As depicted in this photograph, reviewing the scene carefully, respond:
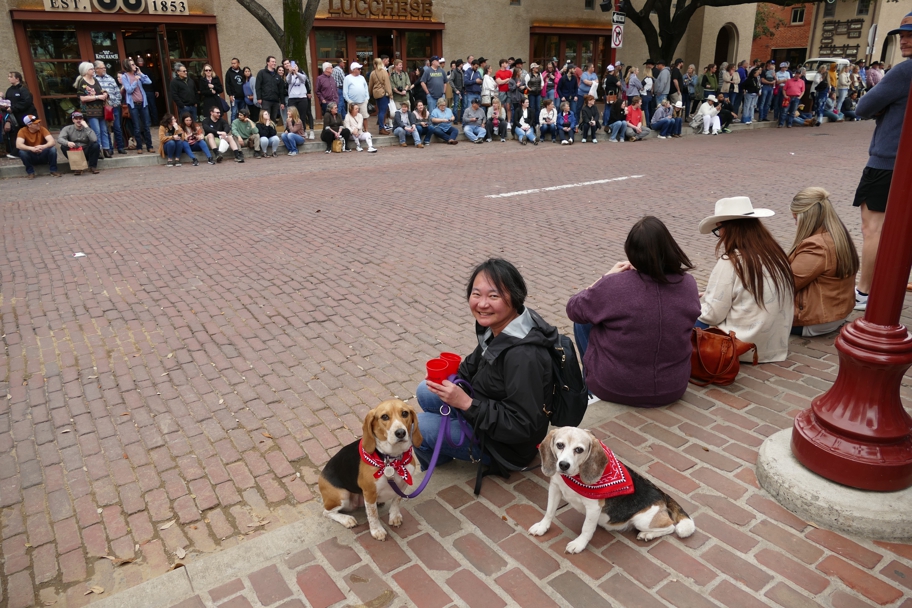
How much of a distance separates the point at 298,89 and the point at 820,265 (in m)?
15.1

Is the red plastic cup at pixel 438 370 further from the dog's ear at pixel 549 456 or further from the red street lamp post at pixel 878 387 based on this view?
the red street lamp post at pixel 878 387

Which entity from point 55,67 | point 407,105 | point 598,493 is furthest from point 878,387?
point 55,67

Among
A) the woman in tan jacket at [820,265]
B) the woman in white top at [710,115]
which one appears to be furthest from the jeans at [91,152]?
the woman in white top at [710,115]

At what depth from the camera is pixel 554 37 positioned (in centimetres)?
2772

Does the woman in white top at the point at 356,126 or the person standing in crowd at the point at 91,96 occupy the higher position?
the person standing in crowd at the point at 91,96

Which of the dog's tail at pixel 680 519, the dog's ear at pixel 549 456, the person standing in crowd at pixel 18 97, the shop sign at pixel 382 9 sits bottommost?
the dog's tail at pixel 680 519

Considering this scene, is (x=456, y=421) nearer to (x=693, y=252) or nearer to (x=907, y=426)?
(x=907, y=426)

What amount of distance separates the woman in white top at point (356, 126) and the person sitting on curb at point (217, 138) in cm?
306

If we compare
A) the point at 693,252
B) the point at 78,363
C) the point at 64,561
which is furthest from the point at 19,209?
the point at 693,252

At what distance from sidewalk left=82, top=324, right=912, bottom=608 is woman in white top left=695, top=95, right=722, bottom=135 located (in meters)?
20.7

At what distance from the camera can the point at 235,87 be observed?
55.6 ft

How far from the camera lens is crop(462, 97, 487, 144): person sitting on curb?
19344mm

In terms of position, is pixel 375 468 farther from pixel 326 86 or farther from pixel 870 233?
pixel 326 86

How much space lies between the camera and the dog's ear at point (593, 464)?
2893 millimetres
